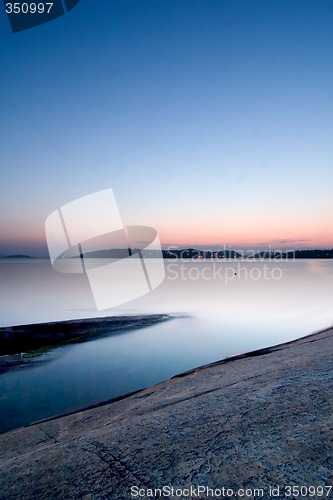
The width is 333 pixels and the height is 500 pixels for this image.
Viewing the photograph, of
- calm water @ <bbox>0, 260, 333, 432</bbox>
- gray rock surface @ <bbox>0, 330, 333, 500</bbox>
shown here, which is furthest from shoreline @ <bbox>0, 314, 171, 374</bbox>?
gray rock surface @ <bbox>0, 330, 333, 500</bbox>

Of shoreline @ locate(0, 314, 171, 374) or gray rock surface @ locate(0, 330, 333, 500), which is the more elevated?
gray rock surface @ locate(0, 330, 333, 500)

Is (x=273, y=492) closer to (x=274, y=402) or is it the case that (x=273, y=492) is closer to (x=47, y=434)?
(x=274, y=402)

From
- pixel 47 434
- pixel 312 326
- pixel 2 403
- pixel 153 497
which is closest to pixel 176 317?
pixel 312 326

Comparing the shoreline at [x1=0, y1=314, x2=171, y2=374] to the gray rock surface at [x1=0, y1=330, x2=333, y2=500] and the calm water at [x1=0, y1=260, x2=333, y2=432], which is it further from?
the gray rock surface at [x1=0, y1=330, x2=333, y2=500]

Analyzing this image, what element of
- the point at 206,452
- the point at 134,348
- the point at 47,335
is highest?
the point at 206,452

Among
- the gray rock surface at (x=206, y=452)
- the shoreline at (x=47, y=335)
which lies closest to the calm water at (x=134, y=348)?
the shoreline at (x=47, y=335)

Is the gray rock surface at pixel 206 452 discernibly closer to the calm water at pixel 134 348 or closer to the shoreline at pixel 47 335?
the calm water at pixel 134 348

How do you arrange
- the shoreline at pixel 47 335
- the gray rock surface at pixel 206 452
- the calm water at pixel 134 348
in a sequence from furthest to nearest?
the shoreline at pixel 47 335, the calm water at pixel 134 348, the gray rock surface at pixel 206 452

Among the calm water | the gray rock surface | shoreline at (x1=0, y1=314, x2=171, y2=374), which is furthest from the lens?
shoreline at (x1=0, y1=314, x2=171, y2=374)

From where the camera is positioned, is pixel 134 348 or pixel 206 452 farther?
pixel 134 348

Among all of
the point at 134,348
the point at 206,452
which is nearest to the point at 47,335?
the point at 134,348

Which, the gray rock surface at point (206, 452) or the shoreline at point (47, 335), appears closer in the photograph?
the gray rock surface at point (206, 452)

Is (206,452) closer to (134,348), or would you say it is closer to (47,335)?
(134,348)

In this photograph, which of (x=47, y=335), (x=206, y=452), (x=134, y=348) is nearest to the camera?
(x=206, y=452)
